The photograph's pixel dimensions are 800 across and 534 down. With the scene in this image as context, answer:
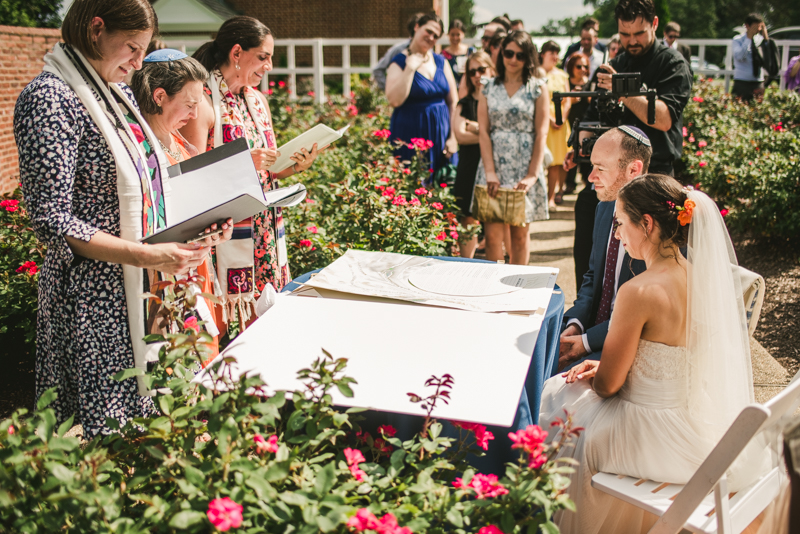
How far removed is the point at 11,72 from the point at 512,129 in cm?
666

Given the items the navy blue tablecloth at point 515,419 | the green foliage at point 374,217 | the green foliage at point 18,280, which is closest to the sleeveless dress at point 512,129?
the green foliage at point 374,217

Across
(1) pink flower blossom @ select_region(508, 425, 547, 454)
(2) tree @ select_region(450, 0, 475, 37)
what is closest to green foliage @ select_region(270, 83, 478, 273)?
(1) pink flower blossom @ select_region(508, 425, 547, 454)

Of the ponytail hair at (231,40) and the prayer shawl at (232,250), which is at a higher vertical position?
the ponytail hair at (231,40)

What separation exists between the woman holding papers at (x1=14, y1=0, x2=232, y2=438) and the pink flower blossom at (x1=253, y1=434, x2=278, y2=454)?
0.72 meters

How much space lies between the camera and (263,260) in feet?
9.52

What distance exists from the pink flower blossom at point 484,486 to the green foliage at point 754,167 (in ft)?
15.5

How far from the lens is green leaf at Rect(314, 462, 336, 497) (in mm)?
1111

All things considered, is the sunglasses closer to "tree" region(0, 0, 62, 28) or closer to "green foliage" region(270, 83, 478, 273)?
"green foliage" region(270, 83, 478, 273)

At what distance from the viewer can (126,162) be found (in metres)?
1.76

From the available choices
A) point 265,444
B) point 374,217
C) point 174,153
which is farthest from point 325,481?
point 374,217

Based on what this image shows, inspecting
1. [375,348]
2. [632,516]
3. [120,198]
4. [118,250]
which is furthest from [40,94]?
[632,516]

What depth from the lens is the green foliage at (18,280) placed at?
3086mm

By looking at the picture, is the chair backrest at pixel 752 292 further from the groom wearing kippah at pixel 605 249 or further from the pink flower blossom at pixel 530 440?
the pink flower blossom at pixel 530 440

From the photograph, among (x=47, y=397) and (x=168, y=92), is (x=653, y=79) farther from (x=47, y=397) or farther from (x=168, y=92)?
(x=47, y=397)
